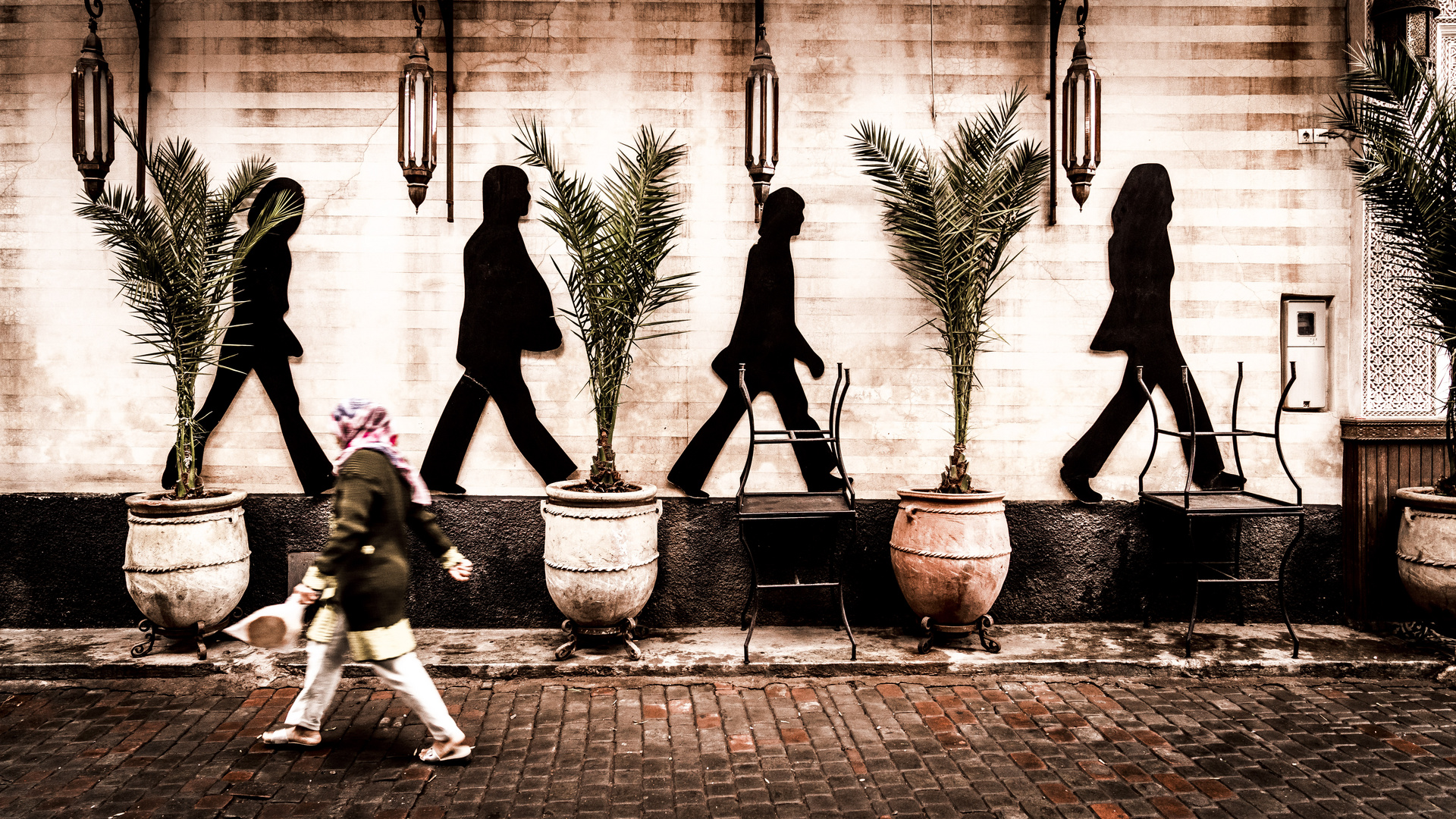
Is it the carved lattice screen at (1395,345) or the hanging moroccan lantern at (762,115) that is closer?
the hanging moroccan lantern at (762,115)

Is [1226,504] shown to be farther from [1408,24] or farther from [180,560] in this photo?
[180,560]

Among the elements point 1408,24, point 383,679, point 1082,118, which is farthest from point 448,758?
point 1408,24

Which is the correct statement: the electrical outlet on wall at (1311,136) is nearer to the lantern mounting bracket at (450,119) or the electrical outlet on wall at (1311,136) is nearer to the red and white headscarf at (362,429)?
the lantern mounting bracket at (450,119)

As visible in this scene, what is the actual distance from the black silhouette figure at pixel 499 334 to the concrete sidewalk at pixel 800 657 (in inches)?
48.7

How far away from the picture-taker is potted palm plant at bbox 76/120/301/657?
5188mm

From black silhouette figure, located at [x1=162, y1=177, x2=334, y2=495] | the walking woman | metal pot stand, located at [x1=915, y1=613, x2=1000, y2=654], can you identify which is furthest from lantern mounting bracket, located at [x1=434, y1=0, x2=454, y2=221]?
metal pot stand, located at [x1=915, y1=613, x2=1000, y2=654]

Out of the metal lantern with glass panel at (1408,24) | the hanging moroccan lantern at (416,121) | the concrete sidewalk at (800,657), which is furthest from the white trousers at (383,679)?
the metal lantern with glass panel at (1408,24)

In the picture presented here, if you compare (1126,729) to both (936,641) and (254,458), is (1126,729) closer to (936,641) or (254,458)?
(936,641)

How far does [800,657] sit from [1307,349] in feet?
13.9

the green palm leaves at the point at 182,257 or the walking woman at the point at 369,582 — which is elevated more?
the green palm leaves at the point at 182,257

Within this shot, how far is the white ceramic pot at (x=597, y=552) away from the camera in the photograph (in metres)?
5.20

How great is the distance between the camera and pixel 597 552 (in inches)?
204

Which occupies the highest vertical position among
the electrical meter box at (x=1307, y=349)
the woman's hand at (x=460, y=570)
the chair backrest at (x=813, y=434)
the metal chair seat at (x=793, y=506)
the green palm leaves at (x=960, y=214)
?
the green palm leaves at (x=960, y=214)

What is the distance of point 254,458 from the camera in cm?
607
